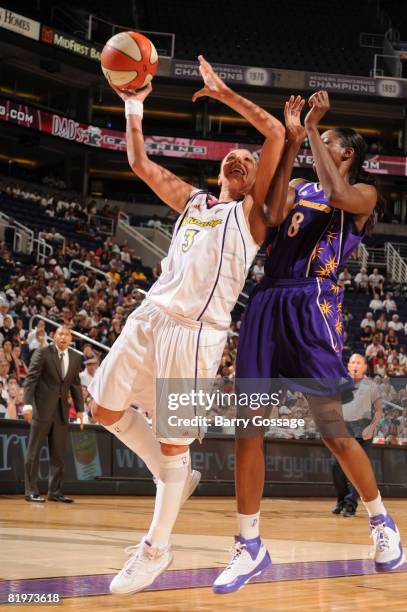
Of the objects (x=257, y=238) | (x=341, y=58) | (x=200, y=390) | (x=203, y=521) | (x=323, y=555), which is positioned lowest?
(x=203, y=521)

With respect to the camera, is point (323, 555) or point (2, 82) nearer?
point (323, 555)

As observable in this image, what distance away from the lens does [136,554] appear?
14.3 feet

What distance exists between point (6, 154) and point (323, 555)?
99.7 feet

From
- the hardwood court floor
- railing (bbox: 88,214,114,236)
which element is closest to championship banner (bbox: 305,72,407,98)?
railing (bbox: 88,214,114,236)

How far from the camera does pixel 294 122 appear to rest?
15.3 ft

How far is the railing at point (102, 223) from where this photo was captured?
2823 cm

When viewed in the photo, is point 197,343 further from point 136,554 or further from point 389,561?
point 389,561

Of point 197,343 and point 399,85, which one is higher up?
point 399,85

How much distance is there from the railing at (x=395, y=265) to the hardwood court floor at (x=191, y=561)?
21.9m

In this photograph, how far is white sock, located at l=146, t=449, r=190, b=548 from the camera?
4.41 meters

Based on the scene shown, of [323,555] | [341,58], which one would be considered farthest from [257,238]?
[341,58]

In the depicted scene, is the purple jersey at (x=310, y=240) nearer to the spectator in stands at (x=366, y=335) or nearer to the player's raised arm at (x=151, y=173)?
the player's raised arm at (x=151, y=173)

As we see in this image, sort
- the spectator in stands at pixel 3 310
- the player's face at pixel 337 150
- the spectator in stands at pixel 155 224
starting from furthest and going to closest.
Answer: the spectator in stands at pixel 155 224, the spectator in stands at pixel 3 310, the player's face at pixel 337 150

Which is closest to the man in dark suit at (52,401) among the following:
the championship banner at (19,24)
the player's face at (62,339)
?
the player's face at (62,339)
